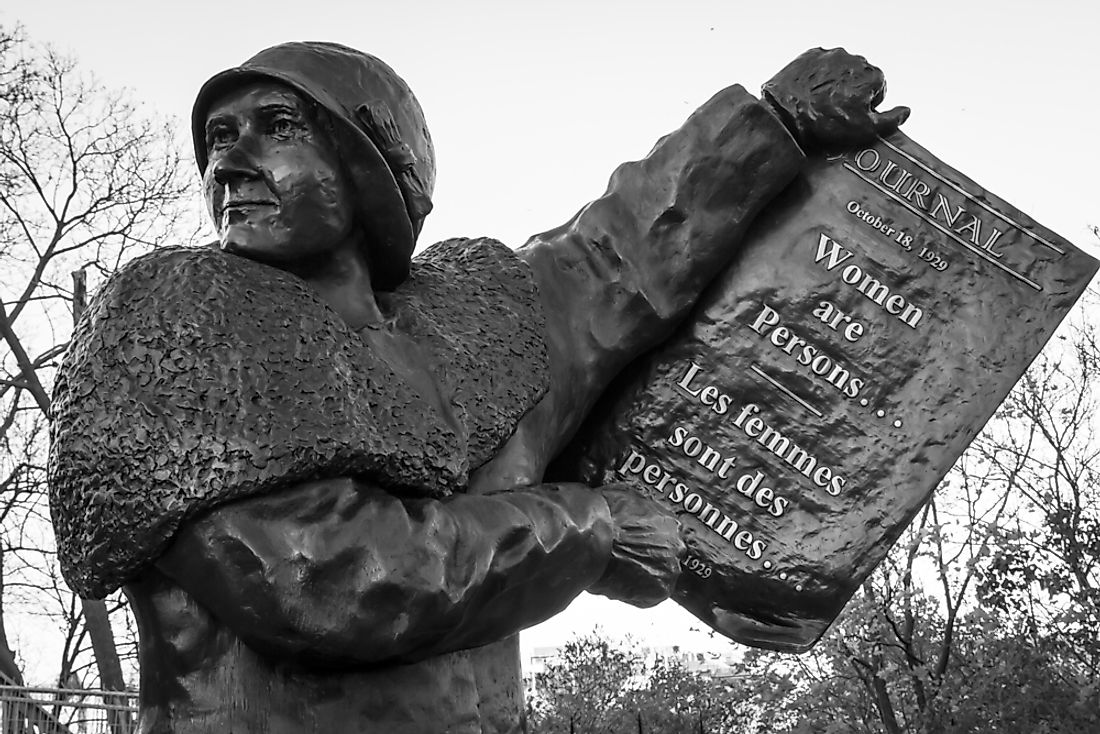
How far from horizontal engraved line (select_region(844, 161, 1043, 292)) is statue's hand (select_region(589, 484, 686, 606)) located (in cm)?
97

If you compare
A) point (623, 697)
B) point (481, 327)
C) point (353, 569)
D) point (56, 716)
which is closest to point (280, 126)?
point (481, 327)

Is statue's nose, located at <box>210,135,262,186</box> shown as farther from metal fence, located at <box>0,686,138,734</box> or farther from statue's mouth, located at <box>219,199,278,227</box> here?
metal fence, located at <box>0,686,138,734</box>

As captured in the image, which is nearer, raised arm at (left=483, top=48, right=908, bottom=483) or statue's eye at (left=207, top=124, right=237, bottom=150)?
statue's eye at (left=207, top=124, right=237, bottom=150)

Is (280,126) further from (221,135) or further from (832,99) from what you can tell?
(832,99)

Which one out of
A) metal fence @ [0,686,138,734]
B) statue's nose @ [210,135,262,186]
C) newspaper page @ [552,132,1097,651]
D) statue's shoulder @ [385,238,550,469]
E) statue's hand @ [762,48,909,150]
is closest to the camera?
statue's nose @ [210,135,262,186]

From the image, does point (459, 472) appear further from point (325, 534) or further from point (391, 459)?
point (325, 534)

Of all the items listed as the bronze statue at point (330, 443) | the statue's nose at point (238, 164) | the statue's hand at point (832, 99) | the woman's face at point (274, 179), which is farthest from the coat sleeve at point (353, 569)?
the statue's hand at point (832, 99)

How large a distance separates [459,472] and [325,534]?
1.17 ft

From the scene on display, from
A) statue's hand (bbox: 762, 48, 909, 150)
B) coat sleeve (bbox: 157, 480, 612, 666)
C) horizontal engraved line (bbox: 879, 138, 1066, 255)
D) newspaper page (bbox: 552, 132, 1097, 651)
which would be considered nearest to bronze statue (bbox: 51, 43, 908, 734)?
coat sleeve (bbox: 157, 480, 612, 666)

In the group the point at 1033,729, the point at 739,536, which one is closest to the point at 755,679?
the point at 1033,729

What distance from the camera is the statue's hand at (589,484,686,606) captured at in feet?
8.06

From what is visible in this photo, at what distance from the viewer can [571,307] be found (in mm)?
2818

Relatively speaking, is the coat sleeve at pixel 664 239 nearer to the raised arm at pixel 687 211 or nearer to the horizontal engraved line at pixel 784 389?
the raised arm at pixel 687 211

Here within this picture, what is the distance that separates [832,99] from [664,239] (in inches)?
20.6
